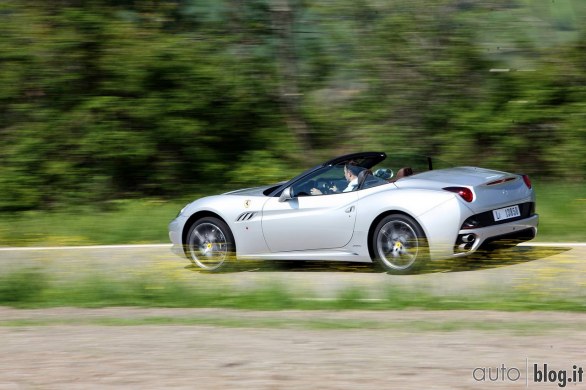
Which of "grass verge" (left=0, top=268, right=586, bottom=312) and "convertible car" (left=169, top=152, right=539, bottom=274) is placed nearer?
"grass verge" (left=0, top=268, right=586, bottom=312)

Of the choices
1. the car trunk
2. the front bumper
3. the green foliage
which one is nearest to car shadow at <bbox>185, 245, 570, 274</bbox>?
the front bumper

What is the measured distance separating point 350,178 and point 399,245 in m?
1.03

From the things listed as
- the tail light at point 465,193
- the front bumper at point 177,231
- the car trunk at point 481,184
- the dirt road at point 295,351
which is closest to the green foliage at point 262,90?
the front bumper at point 177,231

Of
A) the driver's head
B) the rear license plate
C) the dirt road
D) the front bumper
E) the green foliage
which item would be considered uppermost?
the green foliage

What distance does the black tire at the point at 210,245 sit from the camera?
35.8 ft

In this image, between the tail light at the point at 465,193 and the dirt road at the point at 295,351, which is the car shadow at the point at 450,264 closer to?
the tail light at the point at 465,193

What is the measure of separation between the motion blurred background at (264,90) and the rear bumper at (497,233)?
659cm

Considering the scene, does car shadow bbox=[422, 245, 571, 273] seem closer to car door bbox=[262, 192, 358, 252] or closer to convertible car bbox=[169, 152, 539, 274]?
convertible car bbox=[169, 152, 539, 274]

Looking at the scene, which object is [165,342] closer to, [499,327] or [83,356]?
[83,356]

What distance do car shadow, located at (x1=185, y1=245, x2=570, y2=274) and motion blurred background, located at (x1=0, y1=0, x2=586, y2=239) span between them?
5.95 meters

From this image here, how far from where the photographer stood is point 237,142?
18.3 metres

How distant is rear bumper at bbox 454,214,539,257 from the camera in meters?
9.58

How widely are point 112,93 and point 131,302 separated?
899 centimetres

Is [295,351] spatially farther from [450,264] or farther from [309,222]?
[450,264]
